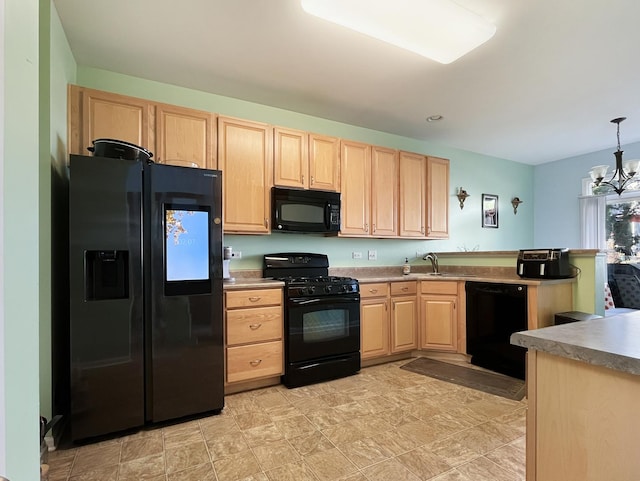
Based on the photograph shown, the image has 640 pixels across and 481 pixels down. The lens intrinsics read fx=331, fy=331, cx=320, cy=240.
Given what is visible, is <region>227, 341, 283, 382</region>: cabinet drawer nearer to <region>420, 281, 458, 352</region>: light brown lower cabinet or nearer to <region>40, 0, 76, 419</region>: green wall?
<region>40, 0, 76, 419</region>: green wall

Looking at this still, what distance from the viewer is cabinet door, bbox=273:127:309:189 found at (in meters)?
3.17

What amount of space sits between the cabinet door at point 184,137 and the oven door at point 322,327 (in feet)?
4.76

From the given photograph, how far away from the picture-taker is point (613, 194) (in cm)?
477

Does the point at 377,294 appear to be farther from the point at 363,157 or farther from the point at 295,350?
the point at 363,157

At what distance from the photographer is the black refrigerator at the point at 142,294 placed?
200cm

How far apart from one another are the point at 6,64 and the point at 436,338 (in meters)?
3.85

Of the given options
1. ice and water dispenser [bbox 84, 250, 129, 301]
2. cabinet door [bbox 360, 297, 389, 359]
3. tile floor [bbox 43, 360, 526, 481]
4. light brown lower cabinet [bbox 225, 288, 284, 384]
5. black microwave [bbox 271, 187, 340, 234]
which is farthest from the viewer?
cabinet door [bbox 360, 297, 389, 359]

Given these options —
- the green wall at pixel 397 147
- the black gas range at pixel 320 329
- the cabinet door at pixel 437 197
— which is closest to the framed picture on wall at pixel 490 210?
the green wall at pixel 397 147

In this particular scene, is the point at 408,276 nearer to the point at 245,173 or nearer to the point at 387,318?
the point at 387,318

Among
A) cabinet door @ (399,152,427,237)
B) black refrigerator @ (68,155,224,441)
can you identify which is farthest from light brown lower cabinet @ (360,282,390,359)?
black refrigerator @ (68,155,224,441)

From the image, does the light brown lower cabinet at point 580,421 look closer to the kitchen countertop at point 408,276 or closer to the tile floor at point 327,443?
the tile floor at point 327,443

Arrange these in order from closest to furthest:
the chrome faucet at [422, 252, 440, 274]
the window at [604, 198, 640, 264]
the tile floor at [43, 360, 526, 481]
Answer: the tile floor at [43, 360, 526, 481] → the chrome faucet at [422, 252, 440, 274] → the window at [604, 198, 640, 264]

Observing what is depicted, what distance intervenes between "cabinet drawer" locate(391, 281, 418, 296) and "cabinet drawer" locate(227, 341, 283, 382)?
1.39 m

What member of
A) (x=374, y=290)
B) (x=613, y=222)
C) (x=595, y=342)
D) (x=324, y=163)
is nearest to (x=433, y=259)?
(x=374, y=290)
